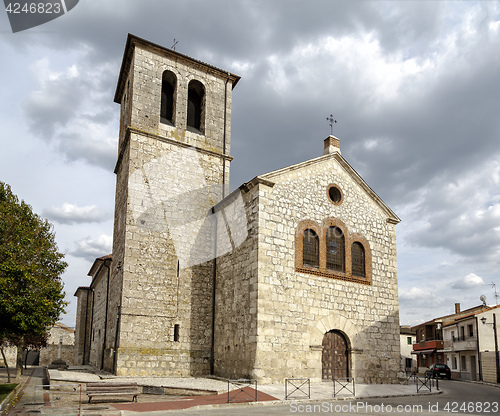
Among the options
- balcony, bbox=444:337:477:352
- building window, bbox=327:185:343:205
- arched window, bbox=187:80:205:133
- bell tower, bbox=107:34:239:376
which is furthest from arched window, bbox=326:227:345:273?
balcony, bbox=444:337:477:352

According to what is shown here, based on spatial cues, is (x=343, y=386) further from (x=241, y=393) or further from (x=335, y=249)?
(x=335, y=249)

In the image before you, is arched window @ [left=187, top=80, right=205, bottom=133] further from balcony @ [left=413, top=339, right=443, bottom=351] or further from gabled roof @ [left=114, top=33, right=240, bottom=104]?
balcony @ [left=413, top=339, right=443, bottom=351]

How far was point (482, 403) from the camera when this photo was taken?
45.2 feet

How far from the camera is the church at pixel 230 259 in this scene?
16312 millimetres

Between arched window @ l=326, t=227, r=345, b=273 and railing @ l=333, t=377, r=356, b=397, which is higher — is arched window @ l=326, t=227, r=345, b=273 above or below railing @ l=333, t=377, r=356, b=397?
above

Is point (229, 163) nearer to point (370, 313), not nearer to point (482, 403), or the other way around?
point (370, 313)

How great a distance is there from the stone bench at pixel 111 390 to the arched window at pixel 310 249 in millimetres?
7643

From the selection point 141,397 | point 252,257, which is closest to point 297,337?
point 252,257

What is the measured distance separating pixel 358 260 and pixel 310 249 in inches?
103

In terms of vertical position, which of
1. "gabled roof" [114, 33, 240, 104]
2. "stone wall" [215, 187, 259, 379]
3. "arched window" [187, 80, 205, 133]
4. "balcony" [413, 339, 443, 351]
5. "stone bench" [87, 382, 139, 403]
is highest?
"gabled roof" [114, 33, 240, 104]

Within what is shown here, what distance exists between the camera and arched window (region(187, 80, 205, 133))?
72.2 feet

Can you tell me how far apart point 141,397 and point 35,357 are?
123 feet

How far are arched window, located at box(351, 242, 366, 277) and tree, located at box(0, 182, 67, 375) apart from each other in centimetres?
1111

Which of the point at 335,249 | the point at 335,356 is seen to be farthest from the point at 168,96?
the point at 335,356
